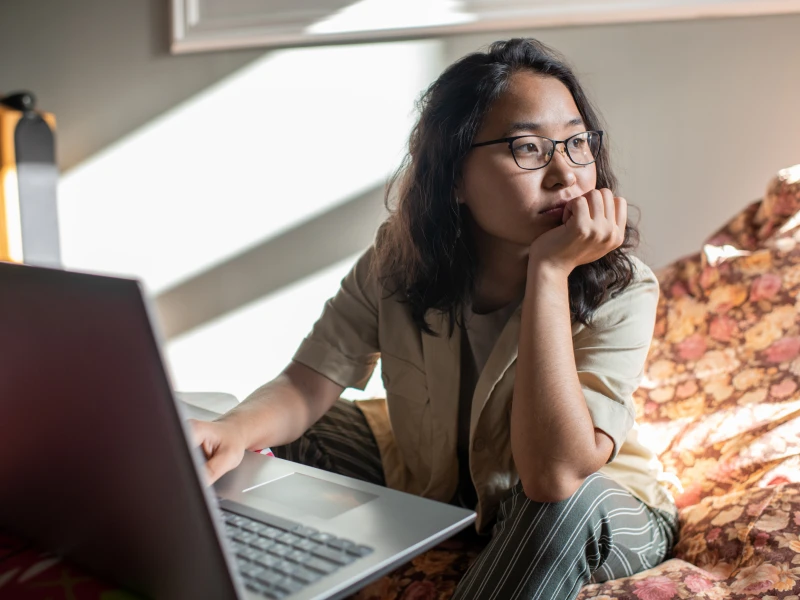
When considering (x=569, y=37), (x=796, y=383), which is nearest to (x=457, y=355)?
(x=796, y=383)

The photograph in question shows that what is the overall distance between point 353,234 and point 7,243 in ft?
3.46

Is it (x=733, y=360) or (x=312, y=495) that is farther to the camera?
(x=733, y=360)

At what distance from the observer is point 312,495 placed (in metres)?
0.76

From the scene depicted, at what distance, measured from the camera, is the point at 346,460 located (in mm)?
1395

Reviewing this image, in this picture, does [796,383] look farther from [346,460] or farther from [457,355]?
[346,460]

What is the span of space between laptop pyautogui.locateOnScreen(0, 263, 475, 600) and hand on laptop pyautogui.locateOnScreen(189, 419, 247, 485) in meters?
0.13

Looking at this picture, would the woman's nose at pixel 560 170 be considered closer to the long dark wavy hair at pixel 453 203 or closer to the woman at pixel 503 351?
the woman at pixel 503 351

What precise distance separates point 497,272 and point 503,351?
0.56ft

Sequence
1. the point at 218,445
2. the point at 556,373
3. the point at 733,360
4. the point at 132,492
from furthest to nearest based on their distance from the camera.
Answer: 1. the point at 733,360
2. the point at 556,373
3. the point at 218,445
4. the point at 132,492

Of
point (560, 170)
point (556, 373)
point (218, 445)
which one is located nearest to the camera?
point (218, 445)

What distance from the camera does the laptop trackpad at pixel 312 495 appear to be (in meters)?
0.72

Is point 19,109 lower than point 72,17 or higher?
lower

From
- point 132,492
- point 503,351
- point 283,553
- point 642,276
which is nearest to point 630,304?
point 642,276

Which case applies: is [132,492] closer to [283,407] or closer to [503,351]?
[283,407]
